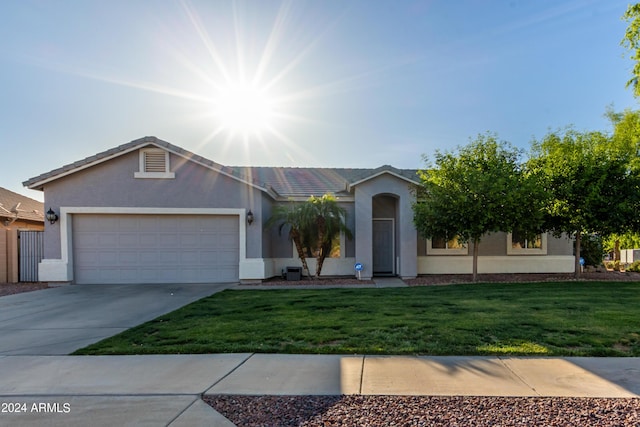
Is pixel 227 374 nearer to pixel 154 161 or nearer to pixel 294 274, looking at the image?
pixel 294 274

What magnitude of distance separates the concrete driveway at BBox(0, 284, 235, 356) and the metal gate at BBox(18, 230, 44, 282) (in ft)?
9.67

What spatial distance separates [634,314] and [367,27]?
9.72 m

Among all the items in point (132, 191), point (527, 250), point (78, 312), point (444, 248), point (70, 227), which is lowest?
point (78, 312)

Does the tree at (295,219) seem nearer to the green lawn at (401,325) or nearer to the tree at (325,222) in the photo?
the tree at (325,222)

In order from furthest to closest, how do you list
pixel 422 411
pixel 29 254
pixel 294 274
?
pixel 29 254, pixel 294 274, pixel 422 411

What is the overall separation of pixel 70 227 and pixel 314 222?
8.43 metres

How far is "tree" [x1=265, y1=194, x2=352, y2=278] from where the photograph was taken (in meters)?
13.4

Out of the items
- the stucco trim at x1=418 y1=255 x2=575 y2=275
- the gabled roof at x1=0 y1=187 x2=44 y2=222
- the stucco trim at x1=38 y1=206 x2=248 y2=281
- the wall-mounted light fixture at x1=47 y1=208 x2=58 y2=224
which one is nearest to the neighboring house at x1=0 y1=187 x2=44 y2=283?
the gabled roof at x1=0 y1=187 x2=44 y2=222

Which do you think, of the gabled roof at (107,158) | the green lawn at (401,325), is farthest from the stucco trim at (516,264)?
the gabled roof at (107,158)

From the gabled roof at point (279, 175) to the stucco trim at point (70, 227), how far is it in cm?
120

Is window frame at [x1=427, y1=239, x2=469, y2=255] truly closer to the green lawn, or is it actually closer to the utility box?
the green lawn

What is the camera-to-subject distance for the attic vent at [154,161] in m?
13.1

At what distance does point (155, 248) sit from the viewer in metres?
13.3

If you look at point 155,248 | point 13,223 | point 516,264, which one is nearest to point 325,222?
point 155,248
